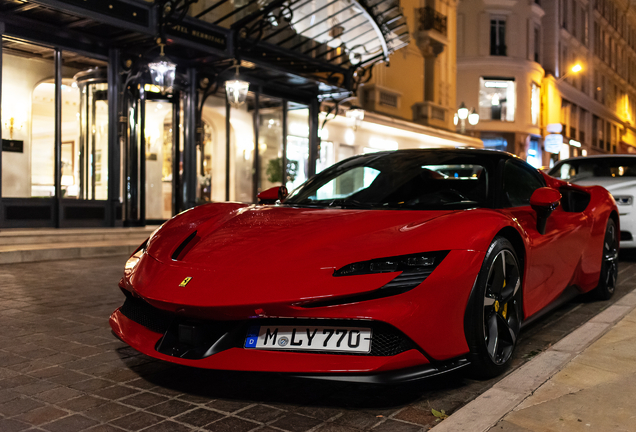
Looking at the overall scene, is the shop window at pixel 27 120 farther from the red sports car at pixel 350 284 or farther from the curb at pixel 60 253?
the red sports car at pixel 350 284

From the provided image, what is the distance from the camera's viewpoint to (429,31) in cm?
2427

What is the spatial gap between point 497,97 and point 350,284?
35275 millimetres

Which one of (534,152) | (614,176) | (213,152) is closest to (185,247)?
(614,176)

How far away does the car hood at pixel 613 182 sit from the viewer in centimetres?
796

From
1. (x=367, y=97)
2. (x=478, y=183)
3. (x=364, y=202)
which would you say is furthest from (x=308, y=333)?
(x=367, y=97)

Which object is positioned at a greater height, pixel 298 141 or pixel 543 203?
pixel 298 141

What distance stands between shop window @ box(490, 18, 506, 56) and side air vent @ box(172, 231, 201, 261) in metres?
35.5

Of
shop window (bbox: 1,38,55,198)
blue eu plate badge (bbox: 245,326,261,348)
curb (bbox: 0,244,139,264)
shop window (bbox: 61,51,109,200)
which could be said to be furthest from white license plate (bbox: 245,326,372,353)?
shop window (bbox: 61,51,109,200)

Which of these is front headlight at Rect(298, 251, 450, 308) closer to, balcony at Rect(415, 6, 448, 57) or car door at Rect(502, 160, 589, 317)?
car door at Rect(502, 160, 589, 317)

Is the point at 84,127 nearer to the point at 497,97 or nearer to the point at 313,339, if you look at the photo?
the point at 313,339

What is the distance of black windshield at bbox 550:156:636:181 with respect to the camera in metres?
8.60

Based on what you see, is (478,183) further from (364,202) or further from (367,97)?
(367,97)

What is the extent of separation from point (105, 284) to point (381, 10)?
11.6 metres

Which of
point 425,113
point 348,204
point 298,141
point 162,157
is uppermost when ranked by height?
point 425,113
